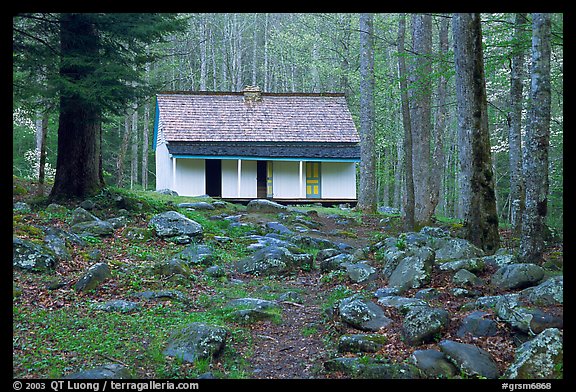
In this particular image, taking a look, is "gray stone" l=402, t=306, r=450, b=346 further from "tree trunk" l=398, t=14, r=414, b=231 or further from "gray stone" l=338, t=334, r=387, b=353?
"tree trunk" l=398, t=14, r=414, b=231

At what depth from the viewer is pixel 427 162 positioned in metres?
15.4

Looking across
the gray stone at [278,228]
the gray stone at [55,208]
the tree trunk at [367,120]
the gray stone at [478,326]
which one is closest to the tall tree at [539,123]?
the gray stone at [478,326]

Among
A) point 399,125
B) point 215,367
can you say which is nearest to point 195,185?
point 399,125

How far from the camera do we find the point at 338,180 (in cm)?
2770

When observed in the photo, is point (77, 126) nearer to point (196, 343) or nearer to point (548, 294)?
point (196, 343)

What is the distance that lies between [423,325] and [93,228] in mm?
8139

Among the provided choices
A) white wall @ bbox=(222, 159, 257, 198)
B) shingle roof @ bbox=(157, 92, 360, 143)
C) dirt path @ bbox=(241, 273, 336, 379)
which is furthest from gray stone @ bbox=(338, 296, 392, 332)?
white wall @ bbox=(222, 159, 257, 198)

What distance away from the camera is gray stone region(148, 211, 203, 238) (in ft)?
40.5

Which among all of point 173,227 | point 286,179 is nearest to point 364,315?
point 173,227

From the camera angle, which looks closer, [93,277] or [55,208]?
[93,277]

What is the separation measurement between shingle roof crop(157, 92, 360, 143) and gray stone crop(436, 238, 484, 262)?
18.4m

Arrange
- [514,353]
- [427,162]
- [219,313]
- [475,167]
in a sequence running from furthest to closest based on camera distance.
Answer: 1. [427,162]
2. [475,167]
3. [219,313]
4. [514,353]
